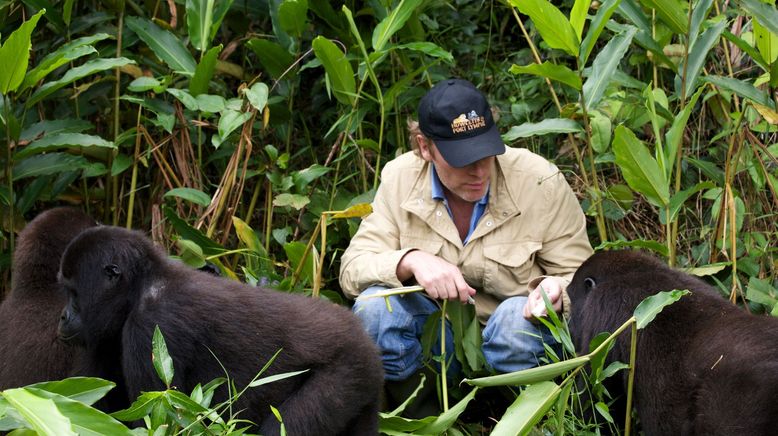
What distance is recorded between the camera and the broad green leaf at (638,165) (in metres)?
4.80

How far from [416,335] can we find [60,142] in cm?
233

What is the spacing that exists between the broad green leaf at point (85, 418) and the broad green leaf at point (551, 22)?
2.65 m

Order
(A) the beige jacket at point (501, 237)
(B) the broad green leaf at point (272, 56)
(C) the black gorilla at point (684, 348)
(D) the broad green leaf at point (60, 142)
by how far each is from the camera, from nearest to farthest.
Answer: (C) the black gorilla at point (684, 348) → (A) the beige jacket at point (501, 237) → (D) the broad green leaf at point (60, 142) → (B) the broad green leaf at point (272, 56)

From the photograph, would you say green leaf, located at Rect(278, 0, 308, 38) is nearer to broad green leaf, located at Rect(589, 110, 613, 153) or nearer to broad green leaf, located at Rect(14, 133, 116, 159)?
broad green leaf, located at Rect(14, 133, 116, 159)

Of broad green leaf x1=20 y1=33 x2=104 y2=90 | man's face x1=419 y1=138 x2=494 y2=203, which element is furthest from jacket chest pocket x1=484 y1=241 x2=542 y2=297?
broad green leaf x1=20 y1=33 x2=104 y2=90

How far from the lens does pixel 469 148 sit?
5059 mm

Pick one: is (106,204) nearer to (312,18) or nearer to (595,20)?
(312,18)

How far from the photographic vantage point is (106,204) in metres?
6.69

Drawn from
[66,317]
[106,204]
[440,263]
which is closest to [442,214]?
[440,263]

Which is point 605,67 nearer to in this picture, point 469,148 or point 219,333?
point 469,148

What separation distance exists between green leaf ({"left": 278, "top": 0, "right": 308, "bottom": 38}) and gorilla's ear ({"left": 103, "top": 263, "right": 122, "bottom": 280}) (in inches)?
Answer: 97.5

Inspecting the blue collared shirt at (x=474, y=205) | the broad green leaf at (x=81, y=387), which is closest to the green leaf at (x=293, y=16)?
the blue collared shirt at (x=474, y=205)

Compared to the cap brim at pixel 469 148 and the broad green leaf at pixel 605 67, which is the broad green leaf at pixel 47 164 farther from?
the broad green leaf at pixel 605 67

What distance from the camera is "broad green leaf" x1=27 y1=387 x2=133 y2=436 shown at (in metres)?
3.29
